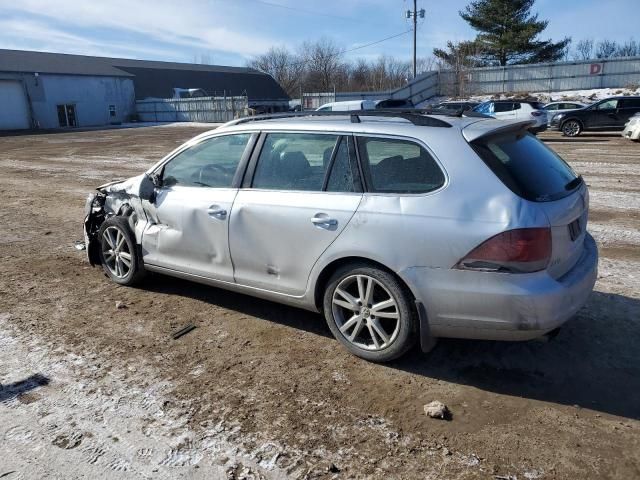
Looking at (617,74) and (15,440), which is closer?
(15,440)

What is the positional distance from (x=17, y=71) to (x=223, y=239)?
5292 cm

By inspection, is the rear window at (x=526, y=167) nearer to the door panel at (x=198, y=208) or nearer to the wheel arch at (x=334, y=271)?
the wheel arch at (x=334, y=271)

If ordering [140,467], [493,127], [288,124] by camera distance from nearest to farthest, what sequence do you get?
[140,467] → [493,127] → [288,124]

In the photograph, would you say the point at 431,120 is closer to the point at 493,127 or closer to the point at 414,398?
the point at 493,127

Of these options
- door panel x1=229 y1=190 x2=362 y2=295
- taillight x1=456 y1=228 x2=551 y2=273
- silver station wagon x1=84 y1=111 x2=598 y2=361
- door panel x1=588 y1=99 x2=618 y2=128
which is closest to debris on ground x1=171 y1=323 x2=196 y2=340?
silver station wagon x1=84 y1=111 x2=598 y2=361

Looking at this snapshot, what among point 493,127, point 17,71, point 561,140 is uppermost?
point 17,71

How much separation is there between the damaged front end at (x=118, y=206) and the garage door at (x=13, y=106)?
162 ft

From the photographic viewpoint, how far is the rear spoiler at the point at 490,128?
3385 millimetres

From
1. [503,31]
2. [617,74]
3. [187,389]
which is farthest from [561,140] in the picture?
[503,31]

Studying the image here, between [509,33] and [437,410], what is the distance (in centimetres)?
5397

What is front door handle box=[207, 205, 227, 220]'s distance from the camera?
4.20m

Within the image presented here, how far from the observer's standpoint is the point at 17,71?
4734 cm

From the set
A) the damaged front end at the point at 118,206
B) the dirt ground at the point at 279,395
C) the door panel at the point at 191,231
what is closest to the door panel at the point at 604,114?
the dirt ground at the point at 279,395

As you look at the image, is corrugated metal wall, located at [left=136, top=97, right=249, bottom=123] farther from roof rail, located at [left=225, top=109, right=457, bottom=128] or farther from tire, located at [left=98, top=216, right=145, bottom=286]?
roof rail, located at [left=225, top=109, right=457, bottom=128]
